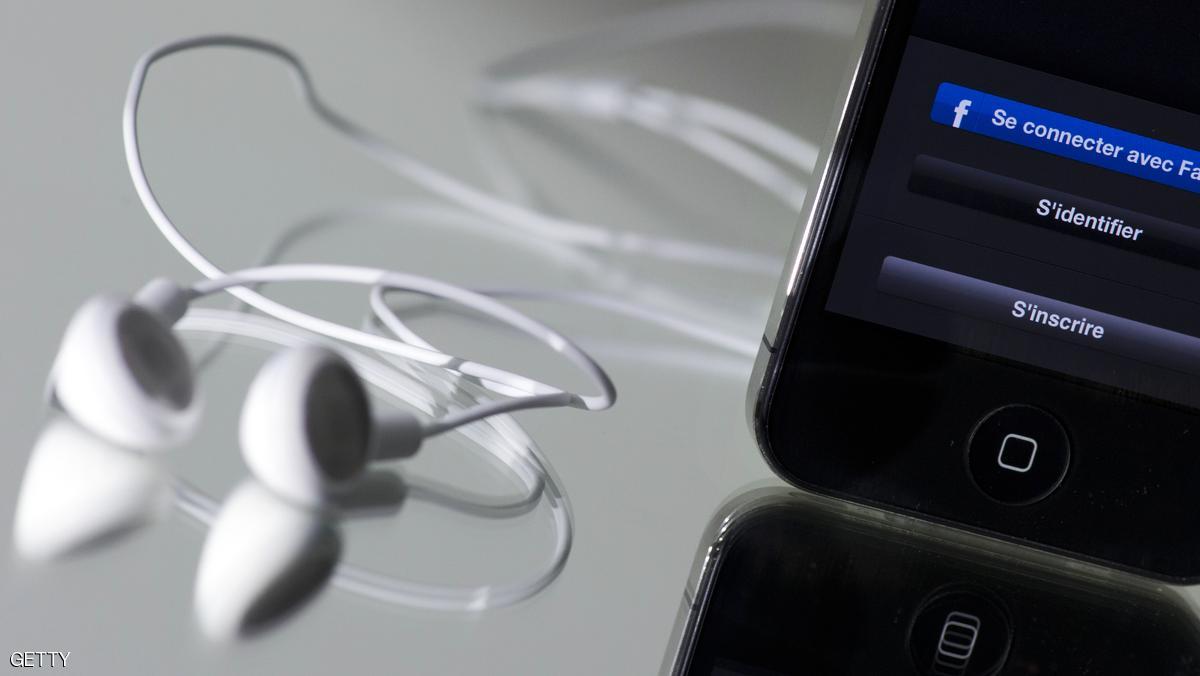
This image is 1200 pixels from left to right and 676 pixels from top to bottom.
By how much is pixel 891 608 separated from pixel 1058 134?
0.66 ft

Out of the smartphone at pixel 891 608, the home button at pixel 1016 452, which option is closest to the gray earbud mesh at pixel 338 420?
the smartphone at pixel 891 608

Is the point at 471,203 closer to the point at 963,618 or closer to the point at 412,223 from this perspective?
the point at 412,223

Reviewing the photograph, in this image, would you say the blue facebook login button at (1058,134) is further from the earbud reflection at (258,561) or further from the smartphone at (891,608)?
the earbud reflection at (258,561)

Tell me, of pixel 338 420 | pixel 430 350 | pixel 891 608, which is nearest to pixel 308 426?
pixel 338 420

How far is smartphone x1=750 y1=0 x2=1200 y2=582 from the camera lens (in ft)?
1.47

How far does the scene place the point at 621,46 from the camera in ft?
2.74

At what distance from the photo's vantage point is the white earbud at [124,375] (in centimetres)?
36

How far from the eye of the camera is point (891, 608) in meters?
0.42

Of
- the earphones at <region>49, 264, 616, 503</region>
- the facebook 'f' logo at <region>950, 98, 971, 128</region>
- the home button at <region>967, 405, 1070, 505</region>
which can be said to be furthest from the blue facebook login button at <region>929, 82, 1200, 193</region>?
the earphones at <region>49, 264, 616, 503</region>

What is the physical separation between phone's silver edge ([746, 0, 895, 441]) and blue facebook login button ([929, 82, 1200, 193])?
3cm

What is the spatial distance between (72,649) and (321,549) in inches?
3.2

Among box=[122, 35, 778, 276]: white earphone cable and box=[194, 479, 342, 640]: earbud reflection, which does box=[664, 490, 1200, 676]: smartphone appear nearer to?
box=[194, 479, 342, 640]: earbud reflection

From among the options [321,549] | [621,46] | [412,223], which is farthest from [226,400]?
[621,46]

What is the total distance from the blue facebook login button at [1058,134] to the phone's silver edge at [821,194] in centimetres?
3
